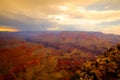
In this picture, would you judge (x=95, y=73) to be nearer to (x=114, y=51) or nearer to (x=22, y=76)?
(x=114, y=51)

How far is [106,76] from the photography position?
100 feet

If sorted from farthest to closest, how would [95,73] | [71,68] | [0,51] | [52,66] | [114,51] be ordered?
[0,51], [52,66], [71,68], [114,51], [95,73]

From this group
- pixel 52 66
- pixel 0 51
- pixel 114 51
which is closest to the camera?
pixel 114 51

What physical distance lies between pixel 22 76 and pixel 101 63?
50.8 metres

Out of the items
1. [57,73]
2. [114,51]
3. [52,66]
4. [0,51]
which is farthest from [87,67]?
[0,51]

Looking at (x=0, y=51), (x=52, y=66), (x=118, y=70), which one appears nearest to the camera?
(x=118, y=70)

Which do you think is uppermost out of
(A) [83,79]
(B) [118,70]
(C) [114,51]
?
(C) [114,51]

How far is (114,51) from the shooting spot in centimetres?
3353

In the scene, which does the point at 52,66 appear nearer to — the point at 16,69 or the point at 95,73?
the point at 16,69

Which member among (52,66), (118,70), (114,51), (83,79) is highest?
(114,51)

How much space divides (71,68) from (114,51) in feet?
169

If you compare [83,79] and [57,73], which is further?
[57,73]

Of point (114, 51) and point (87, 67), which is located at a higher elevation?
point (114, 51)

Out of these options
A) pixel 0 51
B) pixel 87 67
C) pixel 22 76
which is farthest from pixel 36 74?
pixel 0 51
